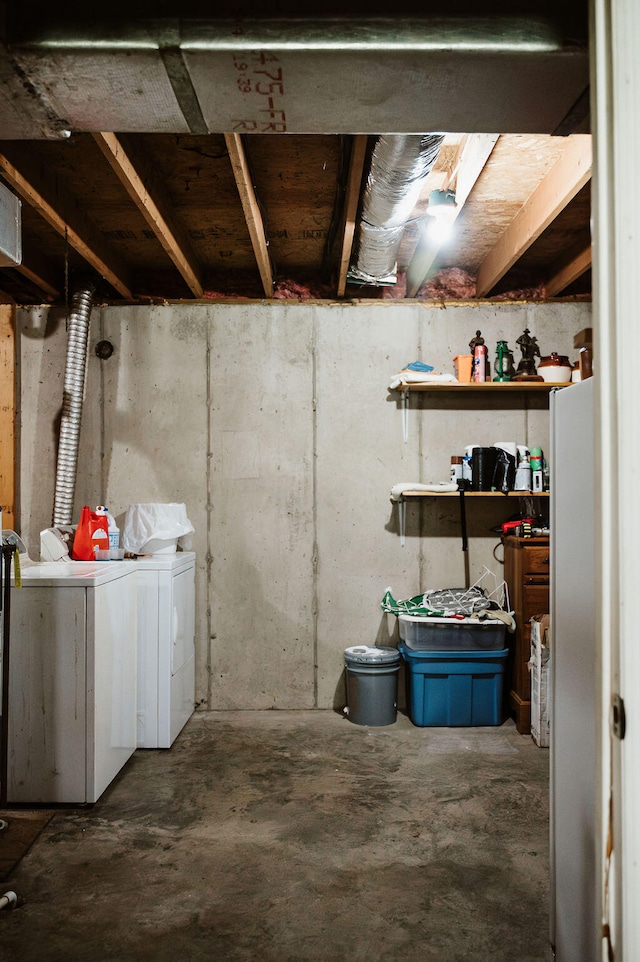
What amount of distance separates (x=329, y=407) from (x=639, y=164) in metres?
3.36

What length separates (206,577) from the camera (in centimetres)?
427

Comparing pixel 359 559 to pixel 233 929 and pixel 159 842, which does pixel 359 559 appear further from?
pixel 233 929

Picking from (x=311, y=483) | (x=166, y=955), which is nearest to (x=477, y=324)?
(x=311, y=483)

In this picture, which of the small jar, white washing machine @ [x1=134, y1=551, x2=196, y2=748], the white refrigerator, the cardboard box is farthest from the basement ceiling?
the cardboard box

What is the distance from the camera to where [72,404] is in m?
4.00

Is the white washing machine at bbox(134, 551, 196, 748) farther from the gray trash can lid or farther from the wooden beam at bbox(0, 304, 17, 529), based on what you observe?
the wooden beam at bbox(0, 304, 17, 529)

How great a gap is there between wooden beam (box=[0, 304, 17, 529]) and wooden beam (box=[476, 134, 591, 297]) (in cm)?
303

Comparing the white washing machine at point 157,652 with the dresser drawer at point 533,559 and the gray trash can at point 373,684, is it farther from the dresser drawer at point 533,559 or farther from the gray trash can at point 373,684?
the dresser drawer at point 533,559

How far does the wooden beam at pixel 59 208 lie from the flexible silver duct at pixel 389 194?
1427 millimetres

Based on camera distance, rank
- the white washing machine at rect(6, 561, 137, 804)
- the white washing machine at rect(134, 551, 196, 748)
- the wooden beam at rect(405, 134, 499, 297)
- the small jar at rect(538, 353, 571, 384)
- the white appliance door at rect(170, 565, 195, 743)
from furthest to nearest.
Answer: the small jar at rect(538, 353, 571, 384) < the white appliance door at rect(170, 565, 195, 743) < the white washing machine at rect(134, 551, 196, 748) < the white washing machine at rect(6, 561, 137, 804) < the wooden beam at rect(405, 134, 499, 297)

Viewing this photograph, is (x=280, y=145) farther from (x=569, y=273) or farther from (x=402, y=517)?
(x=402, y=517)

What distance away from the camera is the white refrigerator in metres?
1.63

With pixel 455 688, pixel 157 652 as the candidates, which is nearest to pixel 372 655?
pixel 455 688

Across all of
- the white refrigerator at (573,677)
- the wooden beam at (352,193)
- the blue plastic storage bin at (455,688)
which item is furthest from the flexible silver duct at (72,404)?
the white refrigerator at (573,677)
